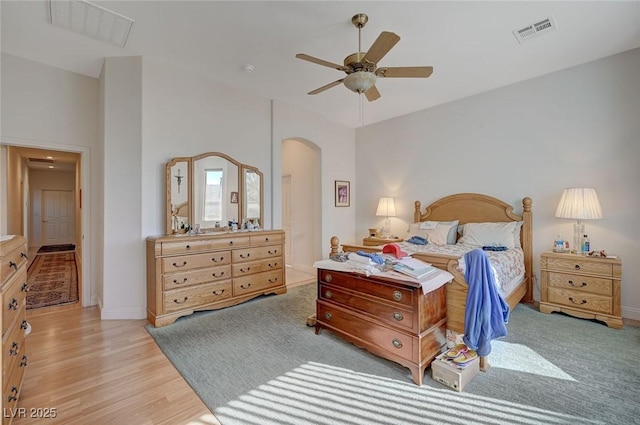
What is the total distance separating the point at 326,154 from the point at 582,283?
427cm

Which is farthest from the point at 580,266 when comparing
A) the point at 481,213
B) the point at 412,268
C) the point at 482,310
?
the point at 412,268

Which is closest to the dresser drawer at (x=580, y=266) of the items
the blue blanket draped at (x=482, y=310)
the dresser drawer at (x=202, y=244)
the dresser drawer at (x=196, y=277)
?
the blue blanket draped at (x=482, y=310)

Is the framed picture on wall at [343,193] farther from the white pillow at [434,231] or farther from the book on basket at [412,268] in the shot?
the book on basket at [412,268]

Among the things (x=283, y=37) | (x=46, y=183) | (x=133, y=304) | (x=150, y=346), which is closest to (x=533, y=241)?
(x=283, y=37)

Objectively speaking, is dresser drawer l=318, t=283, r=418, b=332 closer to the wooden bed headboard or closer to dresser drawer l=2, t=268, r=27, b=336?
dresser drawer l=2, t=268, r=27, b=336

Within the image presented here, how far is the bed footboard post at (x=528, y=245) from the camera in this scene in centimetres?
393

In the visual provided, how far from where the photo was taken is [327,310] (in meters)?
2.85

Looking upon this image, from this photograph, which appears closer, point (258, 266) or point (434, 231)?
point (258, 266)

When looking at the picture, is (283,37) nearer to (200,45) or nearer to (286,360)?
(200,45)

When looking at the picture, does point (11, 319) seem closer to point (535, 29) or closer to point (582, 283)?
point (535, 29)

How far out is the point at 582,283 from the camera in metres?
3.26

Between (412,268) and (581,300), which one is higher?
(412,268)

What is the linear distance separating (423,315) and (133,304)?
3.32 m

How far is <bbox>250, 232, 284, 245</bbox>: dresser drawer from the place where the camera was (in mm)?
4023
